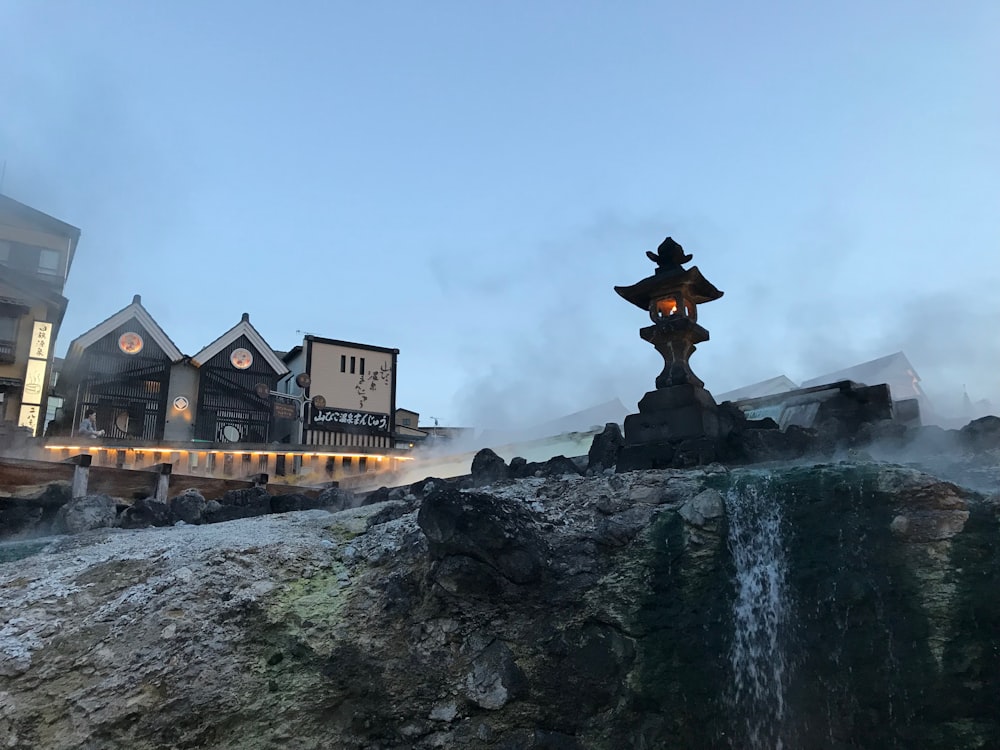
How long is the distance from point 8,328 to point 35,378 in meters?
2.46

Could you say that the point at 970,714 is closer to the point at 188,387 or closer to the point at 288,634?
the point at 288,634

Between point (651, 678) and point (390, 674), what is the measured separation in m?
3.09

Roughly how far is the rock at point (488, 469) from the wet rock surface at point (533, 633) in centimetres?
468

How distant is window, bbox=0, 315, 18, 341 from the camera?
28859mm

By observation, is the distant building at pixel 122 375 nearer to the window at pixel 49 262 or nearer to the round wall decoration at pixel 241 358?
the round wall decoration at pixel 241 358

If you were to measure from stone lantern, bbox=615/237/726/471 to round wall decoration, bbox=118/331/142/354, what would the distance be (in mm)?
27949

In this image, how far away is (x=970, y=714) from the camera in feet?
21.6

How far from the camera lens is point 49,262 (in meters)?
34.1

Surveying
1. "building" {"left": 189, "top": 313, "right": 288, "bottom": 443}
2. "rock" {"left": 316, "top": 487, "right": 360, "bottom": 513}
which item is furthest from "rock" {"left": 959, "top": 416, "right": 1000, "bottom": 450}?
"building" {"left": 189, "top": 313, "right": 288, "bottom": 443}

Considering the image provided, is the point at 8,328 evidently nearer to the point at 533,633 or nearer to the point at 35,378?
the point at 35,378

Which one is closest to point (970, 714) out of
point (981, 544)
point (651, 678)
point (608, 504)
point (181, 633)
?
point (981, 544)

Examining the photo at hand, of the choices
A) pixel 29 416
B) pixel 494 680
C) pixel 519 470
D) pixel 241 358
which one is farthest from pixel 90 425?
pixel 494 680

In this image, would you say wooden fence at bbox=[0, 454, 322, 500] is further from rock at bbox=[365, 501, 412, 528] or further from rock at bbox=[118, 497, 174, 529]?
rock at bbox=[365, 501, 412, 528]

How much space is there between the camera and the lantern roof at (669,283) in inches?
519
